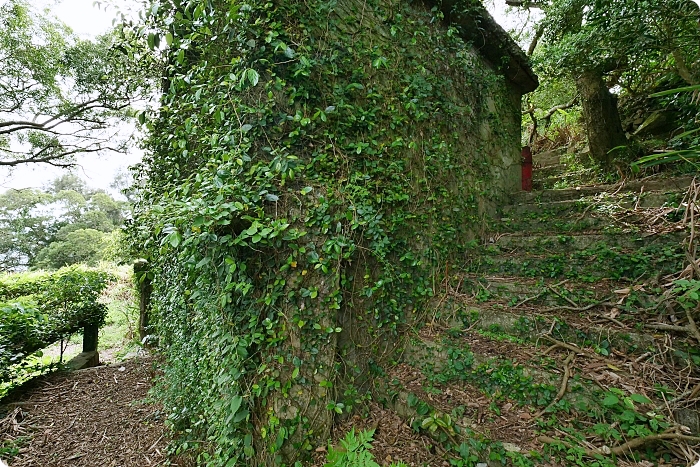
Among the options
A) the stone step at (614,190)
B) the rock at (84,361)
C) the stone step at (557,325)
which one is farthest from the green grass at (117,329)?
the stone step at (614,190)

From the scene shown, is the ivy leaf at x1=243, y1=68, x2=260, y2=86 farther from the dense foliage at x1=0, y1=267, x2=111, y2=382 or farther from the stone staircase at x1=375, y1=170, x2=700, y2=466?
the dense foliage at x1=0, y1=267, x2=111, y2=382

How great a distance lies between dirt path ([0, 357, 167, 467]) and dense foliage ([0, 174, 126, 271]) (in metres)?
10.7

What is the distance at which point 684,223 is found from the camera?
1.98 m

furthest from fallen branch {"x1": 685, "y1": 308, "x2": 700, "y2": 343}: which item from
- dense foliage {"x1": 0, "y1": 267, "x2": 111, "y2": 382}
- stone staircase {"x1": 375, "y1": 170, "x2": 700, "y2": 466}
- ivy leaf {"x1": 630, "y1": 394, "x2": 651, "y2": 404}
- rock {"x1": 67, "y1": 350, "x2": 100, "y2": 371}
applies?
rock {"x1": 67, "y1": 350, "x2": 100, "y2": 371}

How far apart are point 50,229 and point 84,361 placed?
57.3 feet

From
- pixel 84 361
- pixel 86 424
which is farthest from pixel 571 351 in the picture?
pixel 84 361

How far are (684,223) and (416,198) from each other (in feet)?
5.86

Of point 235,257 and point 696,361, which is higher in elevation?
point 235,257

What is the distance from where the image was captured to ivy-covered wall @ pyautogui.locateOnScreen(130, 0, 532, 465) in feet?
5.34

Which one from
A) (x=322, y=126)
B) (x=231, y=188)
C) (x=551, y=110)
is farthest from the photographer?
(x=551, y=110)

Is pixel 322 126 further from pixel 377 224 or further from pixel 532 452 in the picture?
pixel 532 452

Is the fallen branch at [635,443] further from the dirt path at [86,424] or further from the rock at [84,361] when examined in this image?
the rock at [84,361]

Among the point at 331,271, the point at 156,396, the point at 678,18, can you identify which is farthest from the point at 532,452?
the point at 678,18

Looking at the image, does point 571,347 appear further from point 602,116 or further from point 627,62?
point 602,116
